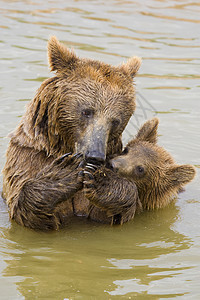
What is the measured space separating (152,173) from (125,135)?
2.72m

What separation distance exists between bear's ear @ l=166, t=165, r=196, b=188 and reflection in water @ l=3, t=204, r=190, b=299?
45 centimetres

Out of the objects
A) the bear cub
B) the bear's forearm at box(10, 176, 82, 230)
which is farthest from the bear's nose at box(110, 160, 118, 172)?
the bear's forearm at box(10, 176, 82, 230)

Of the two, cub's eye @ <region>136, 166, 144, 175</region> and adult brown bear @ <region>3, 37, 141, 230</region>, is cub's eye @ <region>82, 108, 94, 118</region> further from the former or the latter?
cub's eye @ <region>136, 166, 144, 175</region>

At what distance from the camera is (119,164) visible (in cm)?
715

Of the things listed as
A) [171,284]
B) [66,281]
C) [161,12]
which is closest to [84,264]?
[66,281]

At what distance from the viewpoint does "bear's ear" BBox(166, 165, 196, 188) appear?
7.42 meters

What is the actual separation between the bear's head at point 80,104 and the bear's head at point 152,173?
44 centimetres

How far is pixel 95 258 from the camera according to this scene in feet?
20.9

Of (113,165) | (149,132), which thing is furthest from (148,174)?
(149,132)

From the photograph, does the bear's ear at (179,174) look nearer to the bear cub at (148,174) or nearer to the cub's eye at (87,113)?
the bear cub at (148,174)

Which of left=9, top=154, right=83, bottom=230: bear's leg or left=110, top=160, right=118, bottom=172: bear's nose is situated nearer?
left=9, top=154, right=83, bottom=230: bear's leg

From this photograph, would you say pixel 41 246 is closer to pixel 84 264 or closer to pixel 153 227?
pixel 84 264

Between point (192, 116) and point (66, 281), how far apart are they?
547 cm

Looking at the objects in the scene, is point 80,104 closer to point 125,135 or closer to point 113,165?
point 113,165
